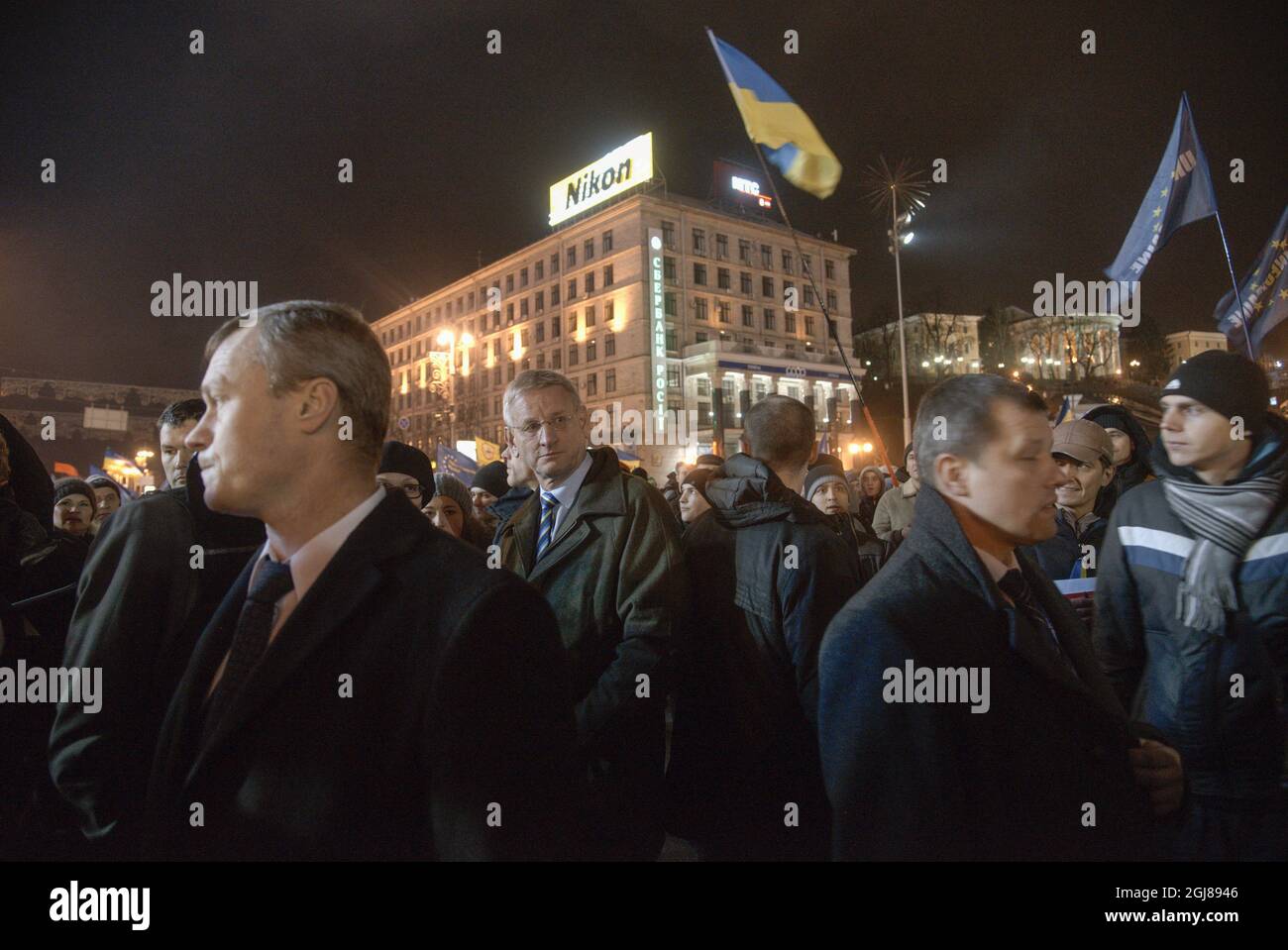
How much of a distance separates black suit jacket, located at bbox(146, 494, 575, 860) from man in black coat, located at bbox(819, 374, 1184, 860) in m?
0.82

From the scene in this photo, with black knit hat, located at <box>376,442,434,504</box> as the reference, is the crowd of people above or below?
below

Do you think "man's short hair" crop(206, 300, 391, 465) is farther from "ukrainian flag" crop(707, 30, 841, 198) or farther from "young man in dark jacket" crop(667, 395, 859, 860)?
"ukrainian flag" crop(707, 30, 841, 198)

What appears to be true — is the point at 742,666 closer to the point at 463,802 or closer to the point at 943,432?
the point at 943,432

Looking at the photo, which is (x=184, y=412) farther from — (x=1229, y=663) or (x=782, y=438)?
(x=1229, y=663)

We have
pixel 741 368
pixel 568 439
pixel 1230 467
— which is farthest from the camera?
pixel 741 368

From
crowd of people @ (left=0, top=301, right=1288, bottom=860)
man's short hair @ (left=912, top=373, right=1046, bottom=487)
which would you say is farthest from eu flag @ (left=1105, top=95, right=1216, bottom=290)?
man's short hair @ (left=912, top=373, right=1046, bottom=487)

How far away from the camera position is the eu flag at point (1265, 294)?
6215mm

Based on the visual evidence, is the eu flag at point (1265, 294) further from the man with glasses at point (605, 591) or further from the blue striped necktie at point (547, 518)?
the blue striped necktie at point (547, 518)

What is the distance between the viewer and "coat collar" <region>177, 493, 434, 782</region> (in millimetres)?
1519

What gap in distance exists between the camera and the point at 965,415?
2.29m

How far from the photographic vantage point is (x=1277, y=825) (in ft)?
8.87

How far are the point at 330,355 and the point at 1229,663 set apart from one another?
3208 mm
